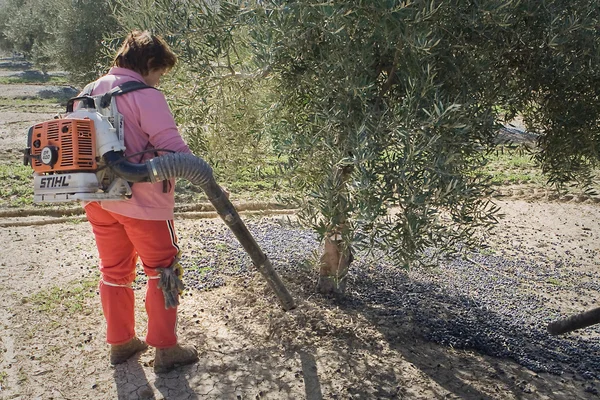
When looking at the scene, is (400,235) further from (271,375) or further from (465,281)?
(465,281)

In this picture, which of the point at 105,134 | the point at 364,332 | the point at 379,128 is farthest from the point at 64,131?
the point at 364,332

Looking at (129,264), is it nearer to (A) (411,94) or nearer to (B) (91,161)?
(B) (91,161)

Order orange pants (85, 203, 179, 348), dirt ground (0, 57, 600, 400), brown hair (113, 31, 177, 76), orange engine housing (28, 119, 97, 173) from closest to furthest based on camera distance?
orange engine housing (28, 119, 97, 173) < brown hair (113, 31, 177, 76) < orange pants (85, 203, 179, 348) < dirt ground (0, 57, 600, 400)

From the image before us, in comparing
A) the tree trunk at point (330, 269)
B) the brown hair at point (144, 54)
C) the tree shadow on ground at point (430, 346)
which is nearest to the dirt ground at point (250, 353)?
the tree shadow on ground at point (430, 346)

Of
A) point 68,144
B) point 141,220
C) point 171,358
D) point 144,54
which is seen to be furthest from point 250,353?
point 144,54

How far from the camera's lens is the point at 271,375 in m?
4.13

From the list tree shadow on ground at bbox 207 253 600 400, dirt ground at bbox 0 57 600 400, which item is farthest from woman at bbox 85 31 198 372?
tree shadow on ground at bbox 207 253 600 400

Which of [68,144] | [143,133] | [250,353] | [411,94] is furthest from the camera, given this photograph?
[250,353]

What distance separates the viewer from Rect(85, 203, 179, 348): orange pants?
3.84 meters

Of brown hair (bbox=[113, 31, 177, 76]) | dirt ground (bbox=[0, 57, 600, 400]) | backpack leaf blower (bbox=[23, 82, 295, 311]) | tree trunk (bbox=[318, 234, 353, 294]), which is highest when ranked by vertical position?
brown hair (bbox=[113, 31, 177, 76])

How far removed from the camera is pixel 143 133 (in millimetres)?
3715

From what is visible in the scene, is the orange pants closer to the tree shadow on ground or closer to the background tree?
the tree shadow on ground

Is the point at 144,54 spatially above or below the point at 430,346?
above

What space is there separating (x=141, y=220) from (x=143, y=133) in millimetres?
572
